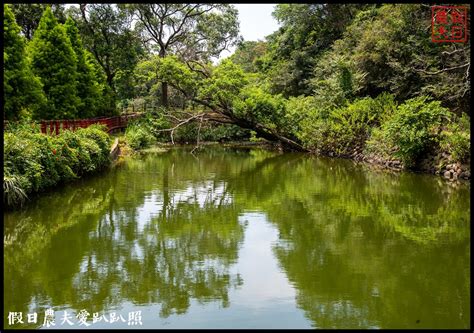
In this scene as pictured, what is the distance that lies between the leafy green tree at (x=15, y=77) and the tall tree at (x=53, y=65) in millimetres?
4698

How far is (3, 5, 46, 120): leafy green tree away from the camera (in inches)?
653

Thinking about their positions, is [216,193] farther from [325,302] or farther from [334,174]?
[325,302]

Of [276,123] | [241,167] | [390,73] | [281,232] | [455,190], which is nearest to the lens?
[281,232]

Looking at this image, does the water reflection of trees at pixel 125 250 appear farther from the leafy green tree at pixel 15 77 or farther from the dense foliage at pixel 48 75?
the dense foliage at pixel 48 75

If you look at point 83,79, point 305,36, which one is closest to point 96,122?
point 83,79

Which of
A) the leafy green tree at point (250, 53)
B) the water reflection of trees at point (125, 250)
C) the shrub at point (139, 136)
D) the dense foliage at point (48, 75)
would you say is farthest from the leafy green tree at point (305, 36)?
the water reflection of trees at point (125, 250)

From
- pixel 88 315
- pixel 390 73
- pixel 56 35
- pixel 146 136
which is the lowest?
pixel 88 315

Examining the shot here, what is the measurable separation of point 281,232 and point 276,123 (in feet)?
53.2

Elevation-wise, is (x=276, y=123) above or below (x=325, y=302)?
above

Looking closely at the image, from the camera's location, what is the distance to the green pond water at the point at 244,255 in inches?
220

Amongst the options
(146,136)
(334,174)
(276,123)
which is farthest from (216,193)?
(146,136)

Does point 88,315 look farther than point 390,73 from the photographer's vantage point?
No

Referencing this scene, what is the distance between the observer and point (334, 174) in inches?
671

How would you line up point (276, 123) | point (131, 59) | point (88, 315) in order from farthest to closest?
point (131, 59), point (276, 123), point (88, 315)
